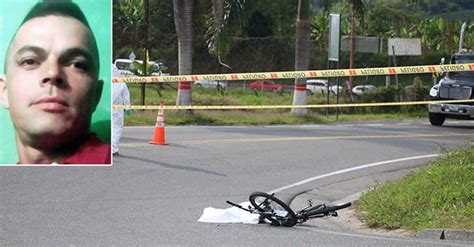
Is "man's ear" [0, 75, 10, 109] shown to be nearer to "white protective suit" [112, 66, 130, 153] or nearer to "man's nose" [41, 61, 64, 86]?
"man's nose" [41, 61, 64, 86]

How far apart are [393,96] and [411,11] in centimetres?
4752

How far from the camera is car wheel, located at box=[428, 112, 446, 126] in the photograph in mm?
24281

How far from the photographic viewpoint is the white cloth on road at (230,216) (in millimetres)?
9906

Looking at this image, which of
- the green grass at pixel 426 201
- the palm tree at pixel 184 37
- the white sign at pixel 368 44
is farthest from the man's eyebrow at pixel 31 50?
the white sign at pixel 368 44

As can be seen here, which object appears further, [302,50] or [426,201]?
[302,50]

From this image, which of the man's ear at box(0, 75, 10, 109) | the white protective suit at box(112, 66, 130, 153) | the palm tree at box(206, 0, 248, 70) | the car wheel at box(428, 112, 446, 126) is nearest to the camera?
the man's ear at box(0, 75, 10, 109)

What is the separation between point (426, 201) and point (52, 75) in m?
6.71

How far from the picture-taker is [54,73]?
462 cm

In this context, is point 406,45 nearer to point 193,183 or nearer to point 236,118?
point 236,118

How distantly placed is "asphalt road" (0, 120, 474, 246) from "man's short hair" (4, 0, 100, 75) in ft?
14.0

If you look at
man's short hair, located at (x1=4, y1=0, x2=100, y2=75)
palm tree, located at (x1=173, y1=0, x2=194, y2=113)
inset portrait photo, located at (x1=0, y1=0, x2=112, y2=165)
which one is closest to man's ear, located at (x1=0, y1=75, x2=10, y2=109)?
inset portrait photo, located at (x1=0, y1=0, x2=112, y2=165)

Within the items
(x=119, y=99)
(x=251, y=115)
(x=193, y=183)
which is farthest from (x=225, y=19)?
(x=193, y=183)

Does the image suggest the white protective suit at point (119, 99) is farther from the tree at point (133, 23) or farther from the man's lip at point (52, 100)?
the tree at point (133, 23)

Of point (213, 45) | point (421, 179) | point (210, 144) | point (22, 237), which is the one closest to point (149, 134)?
point (210, 144)
